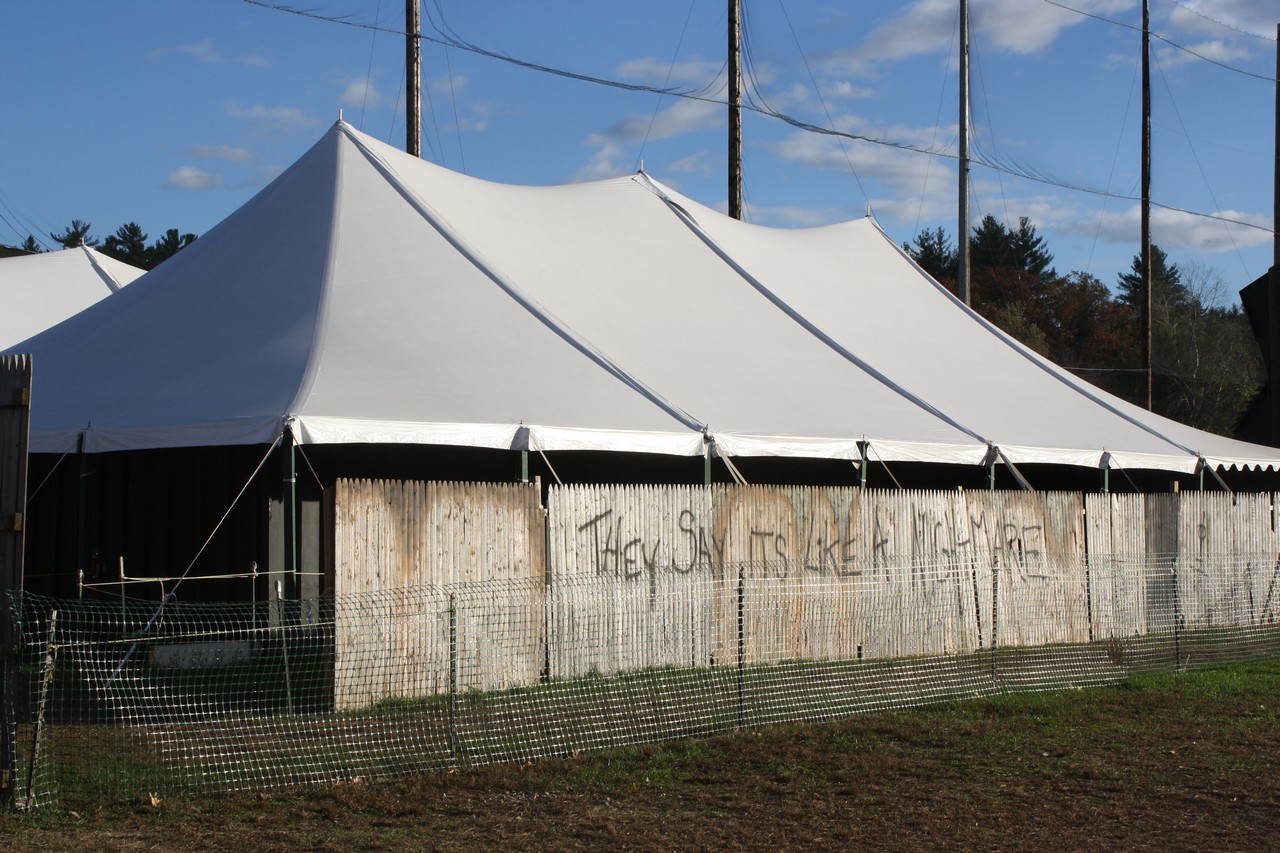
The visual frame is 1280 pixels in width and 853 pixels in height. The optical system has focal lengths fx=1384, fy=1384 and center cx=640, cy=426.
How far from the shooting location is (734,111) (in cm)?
2284

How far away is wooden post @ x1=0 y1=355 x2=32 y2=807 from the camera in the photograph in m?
7.09

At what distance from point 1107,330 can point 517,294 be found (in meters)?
47.5

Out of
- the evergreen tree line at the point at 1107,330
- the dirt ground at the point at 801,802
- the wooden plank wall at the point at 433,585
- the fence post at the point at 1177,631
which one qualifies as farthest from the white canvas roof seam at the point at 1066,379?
the evergreen tree line at the point at 1107,330

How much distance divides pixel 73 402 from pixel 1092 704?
8.90 metres

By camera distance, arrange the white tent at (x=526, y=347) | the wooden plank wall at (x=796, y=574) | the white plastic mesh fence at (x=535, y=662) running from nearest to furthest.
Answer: the white plastic mesh fence at (x=535, y=662), the wooden plank wall at (x=796, y=574), the white tent at (x=526, y=347)

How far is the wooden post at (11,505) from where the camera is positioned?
279 inches

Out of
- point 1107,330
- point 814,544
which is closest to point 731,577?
point 814,544

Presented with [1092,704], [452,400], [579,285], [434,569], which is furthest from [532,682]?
[579,285]

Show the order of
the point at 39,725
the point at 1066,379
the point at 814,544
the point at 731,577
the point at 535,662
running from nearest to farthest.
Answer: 1. the point at 39,725
2. the point at 535,662
3. the point at 731,577
4. the point at 814,544
5. the point at 1066,379

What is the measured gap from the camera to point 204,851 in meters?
6.23

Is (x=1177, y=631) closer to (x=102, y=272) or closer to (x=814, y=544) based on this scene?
(x=814, y=544)

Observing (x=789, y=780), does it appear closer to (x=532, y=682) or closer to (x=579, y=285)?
(x=532, y=682)

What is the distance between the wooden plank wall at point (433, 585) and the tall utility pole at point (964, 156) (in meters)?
16.8

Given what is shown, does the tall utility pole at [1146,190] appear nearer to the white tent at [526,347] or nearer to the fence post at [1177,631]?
the white tent at [526,347]
